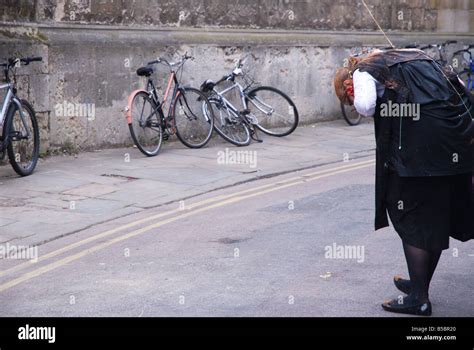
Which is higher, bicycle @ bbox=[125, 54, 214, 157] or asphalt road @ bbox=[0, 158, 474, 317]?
bicycle @ bbox=[125, 54, 214, 157]

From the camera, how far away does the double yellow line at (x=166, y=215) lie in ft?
24.6

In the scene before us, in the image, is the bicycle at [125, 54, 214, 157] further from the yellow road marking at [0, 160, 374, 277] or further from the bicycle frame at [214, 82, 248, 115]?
the yellow road marking at [0, 160, 374, 277]

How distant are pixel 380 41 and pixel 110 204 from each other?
10121 millimetres

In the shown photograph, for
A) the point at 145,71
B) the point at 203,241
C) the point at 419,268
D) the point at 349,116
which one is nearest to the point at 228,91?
the point at 145,71

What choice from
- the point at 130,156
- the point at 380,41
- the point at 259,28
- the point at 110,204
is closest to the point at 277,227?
the point at 110,204

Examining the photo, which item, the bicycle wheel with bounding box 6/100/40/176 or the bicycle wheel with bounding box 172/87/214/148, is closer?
the bicycle wheel with bounding box 6/100/40/176

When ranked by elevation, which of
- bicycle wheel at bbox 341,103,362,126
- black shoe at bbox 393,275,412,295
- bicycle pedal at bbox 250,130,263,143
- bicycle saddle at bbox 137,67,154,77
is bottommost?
black shoe at bbox 393,275,412,295

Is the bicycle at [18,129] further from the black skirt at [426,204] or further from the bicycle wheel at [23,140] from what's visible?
the black skirt at [426,204]

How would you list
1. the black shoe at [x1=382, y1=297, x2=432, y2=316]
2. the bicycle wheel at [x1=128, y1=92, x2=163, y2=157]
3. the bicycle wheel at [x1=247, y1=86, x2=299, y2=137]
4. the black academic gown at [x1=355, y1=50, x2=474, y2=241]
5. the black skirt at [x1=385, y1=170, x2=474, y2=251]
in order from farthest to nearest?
the bicycle wheel at [x1=247, y1=86, x2=299, y2=137]
the bicycle wheel at [x1=128, y1=92, x2=163, y2=157]
the black shoe at [x1=382, y1=297, x2=432, y2=316]
the black skirt at [x1=385, y1=170, x2=474, y2=251]
the black academic gown at [x1=355, y1=50, x2=474, y2=241]

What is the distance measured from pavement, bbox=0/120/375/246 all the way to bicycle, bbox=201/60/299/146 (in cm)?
23

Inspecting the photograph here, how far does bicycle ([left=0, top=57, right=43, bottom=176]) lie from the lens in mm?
10852

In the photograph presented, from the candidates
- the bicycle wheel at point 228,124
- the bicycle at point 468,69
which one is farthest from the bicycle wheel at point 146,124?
the bicycle at point 468,69

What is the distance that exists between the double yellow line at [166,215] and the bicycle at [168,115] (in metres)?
2.36

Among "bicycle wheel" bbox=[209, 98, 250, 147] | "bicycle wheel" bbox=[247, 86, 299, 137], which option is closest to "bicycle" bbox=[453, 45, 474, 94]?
"bicycle wheel" bbox=[247, 86, 299, 137]
